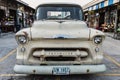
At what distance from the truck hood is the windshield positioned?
3.64ft

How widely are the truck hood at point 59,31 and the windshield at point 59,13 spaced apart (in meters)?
1.11

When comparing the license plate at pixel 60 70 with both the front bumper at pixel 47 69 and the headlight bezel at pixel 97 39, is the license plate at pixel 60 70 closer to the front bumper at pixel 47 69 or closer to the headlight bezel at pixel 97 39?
the front bumper at pixel 47 69

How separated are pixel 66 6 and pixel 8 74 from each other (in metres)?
2.86

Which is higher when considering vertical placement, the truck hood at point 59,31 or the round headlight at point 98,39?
the truck hood at point 59,31

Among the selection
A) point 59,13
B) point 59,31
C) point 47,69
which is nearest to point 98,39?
point 59,31

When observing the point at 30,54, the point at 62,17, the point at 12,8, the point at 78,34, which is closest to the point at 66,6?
the point at 62,17

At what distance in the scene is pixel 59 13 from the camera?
22.6 ft

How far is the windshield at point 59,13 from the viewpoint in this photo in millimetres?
6793

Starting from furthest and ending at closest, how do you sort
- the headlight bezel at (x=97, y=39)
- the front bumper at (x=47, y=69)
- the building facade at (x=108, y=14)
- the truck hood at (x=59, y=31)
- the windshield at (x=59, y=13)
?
the building facade at (x=108, y=14) → the windshield at (x=59, y=13) → the headlight bezel at (x=97, y=39) → the truck hood at (x=59, y=31) → the front bumper at (x=47, y=69)

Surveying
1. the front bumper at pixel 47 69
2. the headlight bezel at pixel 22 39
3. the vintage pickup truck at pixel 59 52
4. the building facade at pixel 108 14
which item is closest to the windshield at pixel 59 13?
the vintage pickup truck at pixel 59 52

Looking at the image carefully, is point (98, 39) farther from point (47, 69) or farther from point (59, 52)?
point (47, 69)

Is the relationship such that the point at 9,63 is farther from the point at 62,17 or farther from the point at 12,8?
the point at 12,8

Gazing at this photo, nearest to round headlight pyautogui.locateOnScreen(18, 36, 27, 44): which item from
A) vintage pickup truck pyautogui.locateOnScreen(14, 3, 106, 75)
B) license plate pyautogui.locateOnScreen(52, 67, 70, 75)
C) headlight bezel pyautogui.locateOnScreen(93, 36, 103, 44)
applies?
vintage pickup truck pyautogui.locateOnScreen(14, 3, 106, 75)

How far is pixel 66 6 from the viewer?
709cm
